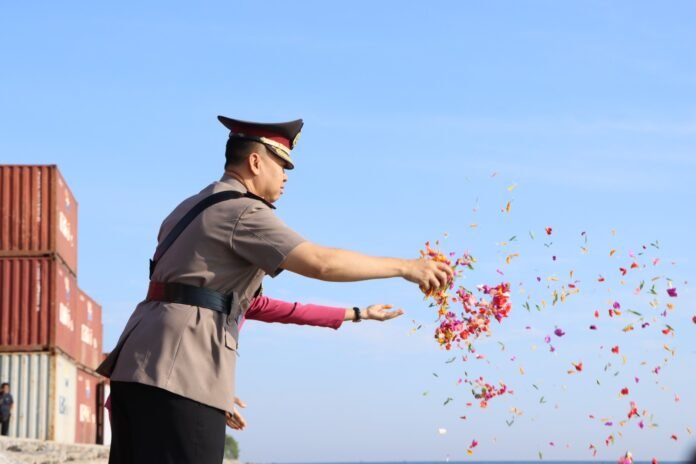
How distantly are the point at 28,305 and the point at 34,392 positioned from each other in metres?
2.18

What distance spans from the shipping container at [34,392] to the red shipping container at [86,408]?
3478mm

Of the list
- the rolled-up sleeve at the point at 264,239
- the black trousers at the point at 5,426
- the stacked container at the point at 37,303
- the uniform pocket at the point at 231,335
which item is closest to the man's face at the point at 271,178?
the rolled-up sleeve at the point at 264,239

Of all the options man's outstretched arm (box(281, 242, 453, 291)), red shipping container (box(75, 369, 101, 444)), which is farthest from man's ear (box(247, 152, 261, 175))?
red shipping container (box(75, 369, 101, 444))

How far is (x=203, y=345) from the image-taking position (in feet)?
13.6

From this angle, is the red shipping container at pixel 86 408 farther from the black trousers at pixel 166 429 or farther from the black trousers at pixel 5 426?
the black trousers at pixel 166 429

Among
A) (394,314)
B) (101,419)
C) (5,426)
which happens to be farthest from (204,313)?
(101,419)

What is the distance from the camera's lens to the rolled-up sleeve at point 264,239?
4117 millimetres

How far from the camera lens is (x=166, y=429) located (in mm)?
4047

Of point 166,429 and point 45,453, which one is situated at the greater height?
point 166,429

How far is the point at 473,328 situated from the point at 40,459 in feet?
30.6

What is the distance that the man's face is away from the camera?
14.7ft

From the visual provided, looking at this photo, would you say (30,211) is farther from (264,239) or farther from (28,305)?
(264,239)

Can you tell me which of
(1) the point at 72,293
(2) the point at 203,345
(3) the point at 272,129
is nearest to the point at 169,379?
(2) the point at 203,345

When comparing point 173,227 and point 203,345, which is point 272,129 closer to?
point 173,227
